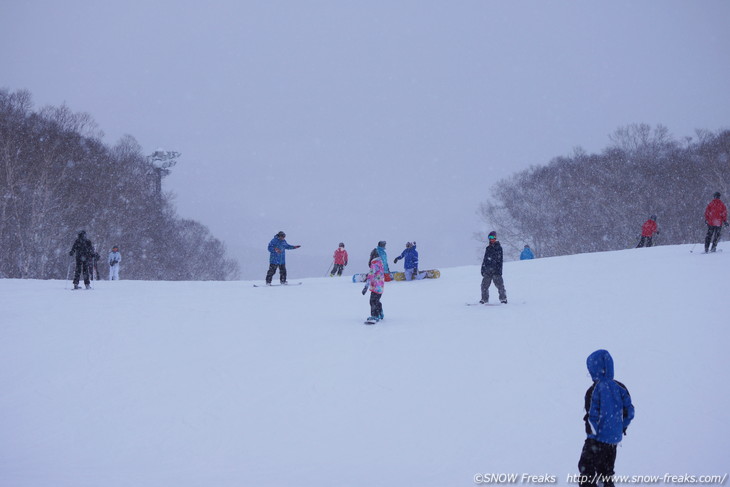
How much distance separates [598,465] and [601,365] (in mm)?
796

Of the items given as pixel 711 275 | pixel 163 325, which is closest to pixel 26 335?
pixel 163 325

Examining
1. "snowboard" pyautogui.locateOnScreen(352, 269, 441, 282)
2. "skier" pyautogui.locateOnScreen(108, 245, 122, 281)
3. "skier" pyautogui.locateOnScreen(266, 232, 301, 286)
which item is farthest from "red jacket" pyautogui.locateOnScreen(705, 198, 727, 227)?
"skier" pyautogui.locateOnScreen(108, 245, 122, 281)

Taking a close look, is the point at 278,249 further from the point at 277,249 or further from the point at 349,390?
the point at 349,390

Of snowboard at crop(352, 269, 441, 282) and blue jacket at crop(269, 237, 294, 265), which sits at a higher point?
blue jacket at crop(269, 237, 294, 265)

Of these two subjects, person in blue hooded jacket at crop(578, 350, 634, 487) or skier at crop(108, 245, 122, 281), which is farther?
skier at crop(108, 245, 122, 281)

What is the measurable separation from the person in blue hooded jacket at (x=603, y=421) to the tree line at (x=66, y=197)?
3096 centimetres

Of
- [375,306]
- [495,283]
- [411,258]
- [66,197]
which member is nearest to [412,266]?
[411,258]

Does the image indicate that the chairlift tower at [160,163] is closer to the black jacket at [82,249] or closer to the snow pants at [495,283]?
the black jacket at [82,249]

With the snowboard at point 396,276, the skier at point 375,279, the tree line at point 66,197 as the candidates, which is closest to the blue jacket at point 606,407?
the skier at point 375,279

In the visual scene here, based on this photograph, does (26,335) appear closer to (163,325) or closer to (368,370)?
(163,325)

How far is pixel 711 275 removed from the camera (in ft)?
45.1

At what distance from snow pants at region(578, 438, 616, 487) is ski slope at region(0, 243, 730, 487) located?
1185mm

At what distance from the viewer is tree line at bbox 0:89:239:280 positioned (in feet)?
97.0

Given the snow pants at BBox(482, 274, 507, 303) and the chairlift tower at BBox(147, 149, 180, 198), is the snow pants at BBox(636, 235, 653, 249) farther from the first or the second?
the chairlift tower at BBox(147, 149, 180, 198)
